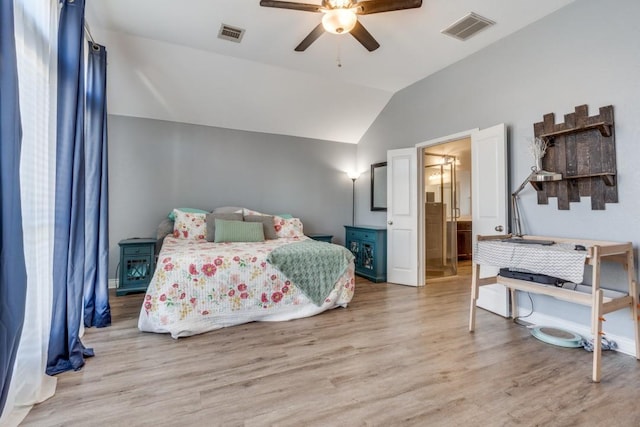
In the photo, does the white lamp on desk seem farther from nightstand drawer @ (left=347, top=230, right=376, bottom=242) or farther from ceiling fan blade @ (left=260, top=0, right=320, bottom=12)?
ceiling fan blade @ (left=260, top=0, right=320, bottom=12)

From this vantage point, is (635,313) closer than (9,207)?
No

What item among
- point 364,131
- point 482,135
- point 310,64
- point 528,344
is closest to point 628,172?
point 482,135

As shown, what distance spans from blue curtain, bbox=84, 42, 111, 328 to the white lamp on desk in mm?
3886

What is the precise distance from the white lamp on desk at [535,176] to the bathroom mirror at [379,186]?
6.76 ft

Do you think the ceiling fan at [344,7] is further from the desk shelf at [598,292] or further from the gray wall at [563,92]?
the desk shelf at [598,292]

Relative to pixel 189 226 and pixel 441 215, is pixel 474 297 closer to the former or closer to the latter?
pixel 441 215

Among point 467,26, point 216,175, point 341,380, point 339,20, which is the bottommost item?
point 341,380

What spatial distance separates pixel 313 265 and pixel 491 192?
6.79ft

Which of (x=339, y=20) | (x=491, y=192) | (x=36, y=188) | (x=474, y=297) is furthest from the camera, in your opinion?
(x=491, y=192)

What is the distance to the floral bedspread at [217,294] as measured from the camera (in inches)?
99.9

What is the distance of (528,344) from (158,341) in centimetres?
302

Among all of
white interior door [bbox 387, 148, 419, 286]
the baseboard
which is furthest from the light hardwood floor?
white interior door [bbox 387, 148, 419, 286]

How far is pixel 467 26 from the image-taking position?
2.98 metres

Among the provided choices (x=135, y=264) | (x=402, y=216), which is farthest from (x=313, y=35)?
(x=135, y=264)
